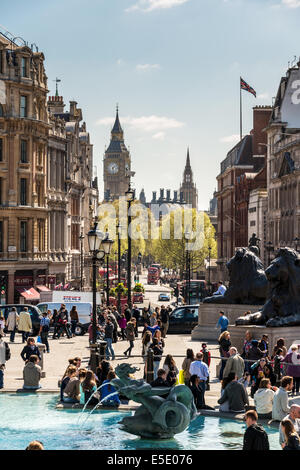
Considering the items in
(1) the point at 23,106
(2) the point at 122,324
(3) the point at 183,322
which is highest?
(1) the point at 23,106

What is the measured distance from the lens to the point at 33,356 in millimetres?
23969

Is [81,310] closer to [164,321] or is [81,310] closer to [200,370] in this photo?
[164,321]

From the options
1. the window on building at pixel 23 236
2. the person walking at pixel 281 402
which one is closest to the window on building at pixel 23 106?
the window on building at pixel 23 236

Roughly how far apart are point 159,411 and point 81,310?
1081 inches

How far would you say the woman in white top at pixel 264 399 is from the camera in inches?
781

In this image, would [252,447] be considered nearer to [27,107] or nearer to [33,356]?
[33,356]

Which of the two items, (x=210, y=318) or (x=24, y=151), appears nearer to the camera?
(x=210, y=318)

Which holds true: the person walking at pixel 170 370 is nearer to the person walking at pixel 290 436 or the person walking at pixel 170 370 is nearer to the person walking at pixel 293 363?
the person walking at pixel 293 363

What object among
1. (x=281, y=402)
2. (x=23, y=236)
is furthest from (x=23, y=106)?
(x=281, y=402)

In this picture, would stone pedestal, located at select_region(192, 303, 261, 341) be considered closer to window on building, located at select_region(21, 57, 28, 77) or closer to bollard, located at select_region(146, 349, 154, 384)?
bollard, located at select_region(146, 349, 154, 384)

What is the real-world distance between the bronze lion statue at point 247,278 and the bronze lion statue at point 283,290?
21.4 ft

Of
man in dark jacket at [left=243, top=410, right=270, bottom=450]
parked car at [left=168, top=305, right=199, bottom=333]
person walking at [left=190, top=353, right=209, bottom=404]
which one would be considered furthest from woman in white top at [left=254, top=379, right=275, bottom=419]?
parked car at [left=168, top=305, right=199, bottom=333]

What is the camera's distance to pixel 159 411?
18.2 m

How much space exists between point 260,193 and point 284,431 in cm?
8768
